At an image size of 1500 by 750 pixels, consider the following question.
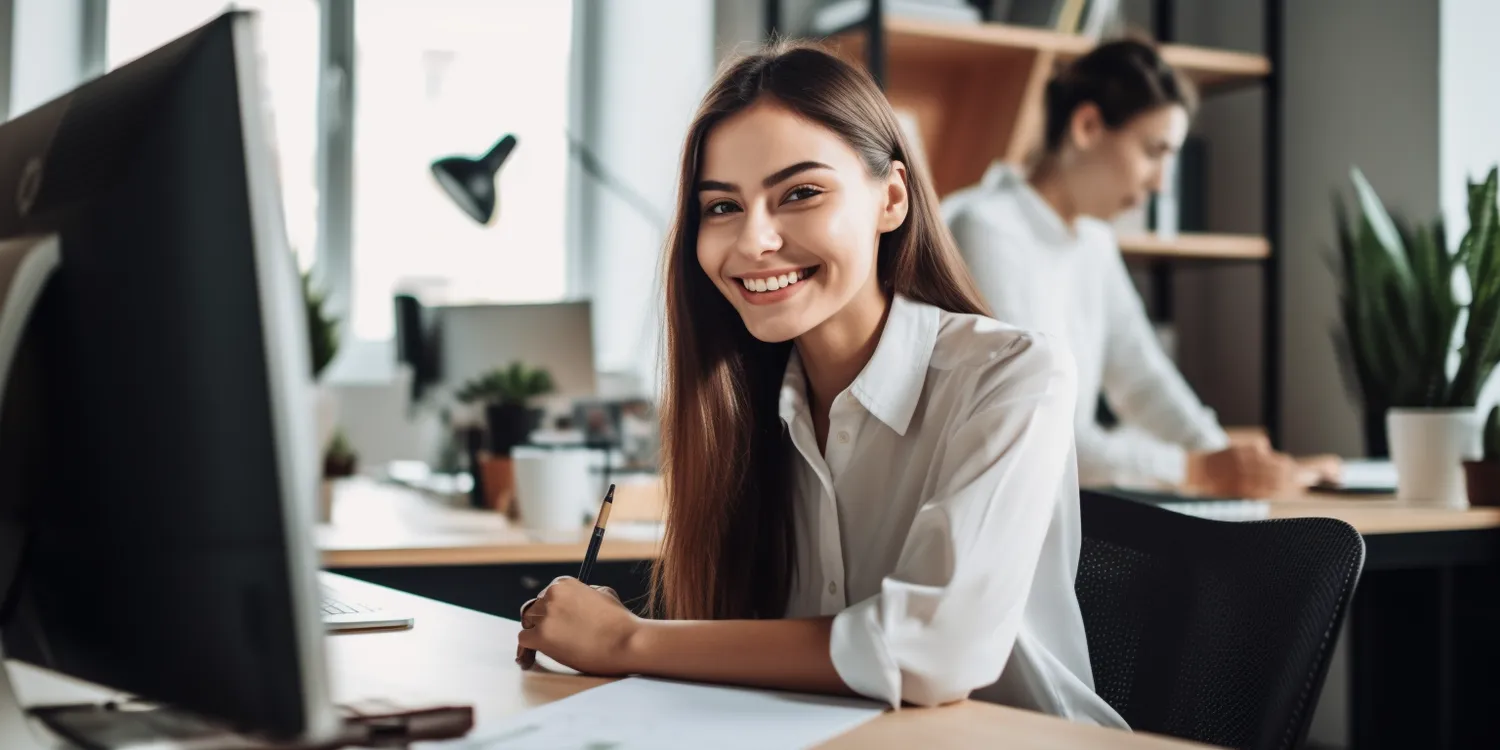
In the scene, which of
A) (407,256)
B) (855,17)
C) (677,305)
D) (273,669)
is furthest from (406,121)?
(273,669)

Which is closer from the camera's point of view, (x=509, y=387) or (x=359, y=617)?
(x=359, y=617)

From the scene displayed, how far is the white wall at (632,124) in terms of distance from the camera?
3.65 meters

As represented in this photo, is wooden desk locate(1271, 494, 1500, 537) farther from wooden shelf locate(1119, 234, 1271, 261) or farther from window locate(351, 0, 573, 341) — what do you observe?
window locate(351, 0, 573, 341)

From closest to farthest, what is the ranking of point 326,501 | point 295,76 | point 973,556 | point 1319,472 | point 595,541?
point 973,556 → point 595,541 → point 326,501 → point 1319,472 → point 295,76

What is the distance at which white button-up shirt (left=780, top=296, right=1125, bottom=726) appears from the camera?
0.87 metres

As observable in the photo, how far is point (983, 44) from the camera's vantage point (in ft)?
9.36

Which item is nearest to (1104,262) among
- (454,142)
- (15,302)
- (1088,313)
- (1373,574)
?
(1088,313)

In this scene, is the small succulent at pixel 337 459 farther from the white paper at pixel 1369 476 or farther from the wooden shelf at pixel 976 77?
the white paper at pixel 1369 476

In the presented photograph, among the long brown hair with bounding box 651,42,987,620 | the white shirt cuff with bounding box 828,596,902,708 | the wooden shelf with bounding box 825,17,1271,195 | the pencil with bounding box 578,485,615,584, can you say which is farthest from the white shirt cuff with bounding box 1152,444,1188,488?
the white shirt cuff with bounding box 828,596,902,708

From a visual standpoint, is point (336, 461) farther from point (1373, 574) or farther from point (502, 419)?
point (1373, 574)

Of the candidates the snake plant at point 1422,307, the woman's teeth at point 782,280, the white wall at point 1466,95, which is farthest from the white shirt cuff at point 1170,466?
the woman's teeth at point 782,280

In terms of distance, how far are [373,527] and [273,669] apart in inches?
56.5

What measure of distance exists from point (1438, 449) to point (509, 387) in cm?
149

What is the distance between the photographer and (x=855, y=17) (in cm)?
278
